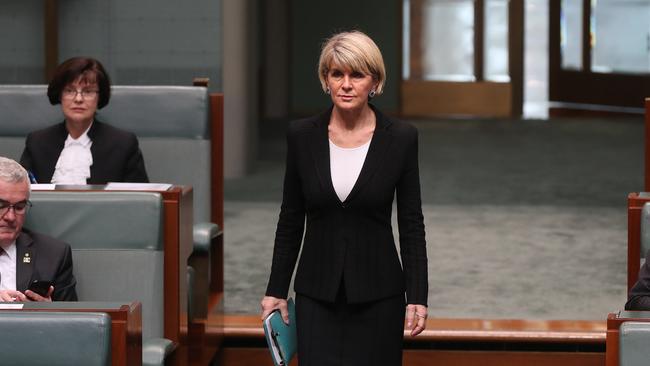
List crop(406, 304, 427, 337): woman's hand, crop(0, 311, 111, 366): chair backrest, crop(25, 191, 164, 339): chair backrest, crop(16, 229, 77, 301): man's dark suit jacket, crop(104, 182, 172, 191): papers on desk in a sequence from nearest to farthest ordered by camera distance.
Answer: crop(0, 311, 111, 366): chair backrest → crop(406, 304, 427, 337): woman's hand → crop(16, 229, 77, 301): man's dark suit jacket → crop(25, 191, 164, 339): chair backrest → crop(104, 182, 172, 191): papers on desk

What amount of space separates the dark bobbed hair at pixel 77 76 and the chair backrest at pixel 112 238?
0.97 meters

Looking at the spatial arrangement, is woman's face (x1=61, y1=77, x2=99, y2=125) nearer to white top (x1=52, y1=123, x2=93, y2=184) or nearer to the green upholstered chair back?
white top (x1=52, y1=123, x2=93, y2=184)

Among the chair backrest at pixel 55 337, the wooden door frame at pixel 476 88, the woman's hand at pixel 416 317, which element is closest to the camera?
the chair backrest at pixel 55 337

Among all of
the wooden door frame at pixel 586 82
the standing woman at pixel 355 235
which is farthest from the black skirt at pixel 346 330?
the wooden door frame at pixel 586 82

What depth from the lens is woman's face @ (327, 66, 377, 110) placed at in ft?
9.87

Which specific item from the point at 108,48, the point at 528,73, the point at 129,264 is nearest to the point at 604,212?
the point at 108,48

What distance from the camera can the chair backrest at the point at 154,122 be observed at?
16.3 feet

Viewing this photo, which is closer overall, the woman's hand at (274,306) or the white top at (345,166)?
the white top at (345,166)

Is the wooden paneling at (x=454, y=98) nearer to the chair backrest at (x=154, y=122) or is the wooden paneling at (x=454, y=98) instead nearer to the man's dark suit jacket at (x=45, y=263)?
the chair backrest at (x=154, y=122)

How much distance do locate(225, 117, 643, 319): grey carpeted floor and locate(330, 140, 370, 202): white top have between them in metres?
2.07

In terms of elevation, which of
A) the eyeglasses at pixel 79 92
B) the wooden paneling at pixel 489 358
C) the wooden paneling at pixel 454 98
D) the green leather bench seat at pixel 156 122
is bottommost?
the wooden paneling at pixel 489 358

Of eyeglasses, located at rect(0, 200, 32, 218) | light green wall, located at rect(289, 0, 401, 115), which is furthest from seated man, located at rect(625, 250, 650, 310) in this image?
light green wall, located at rect(289, 0, 401, 115)

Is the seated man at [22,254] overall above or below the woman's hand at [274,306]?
above

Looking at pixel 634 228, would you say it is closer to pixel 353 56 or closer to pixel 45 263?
pixel 353 56
